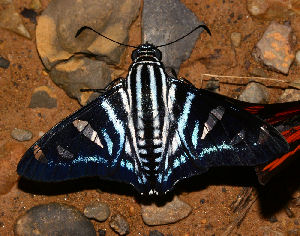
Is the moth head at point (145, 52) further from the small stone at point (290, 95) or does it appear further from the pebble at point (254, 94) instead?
the small stone at point (290, 95)

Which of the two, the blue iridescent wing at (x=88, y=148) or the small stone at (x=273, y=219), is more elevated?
the blue iridescent wing at (x=88, y=148)

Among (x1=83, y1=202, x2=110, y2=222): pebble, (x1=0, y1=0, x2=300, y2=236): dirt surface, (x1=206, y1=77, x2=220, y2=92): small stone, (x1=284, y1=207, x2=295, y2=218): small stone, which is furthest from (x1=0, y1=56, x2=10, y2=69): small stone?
(x1=284, y1=207, x2=295, y2=218): small stone

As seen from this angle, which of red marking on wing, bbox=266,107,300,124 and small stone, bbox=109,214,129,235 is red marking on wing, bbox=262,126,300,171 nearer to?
red marking on wing, bbox=266,107,300,124

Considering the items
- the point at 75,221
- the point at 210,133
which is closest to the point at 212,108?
the point at 210,133

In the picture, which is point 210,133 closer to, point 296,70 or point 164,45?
point 164,45

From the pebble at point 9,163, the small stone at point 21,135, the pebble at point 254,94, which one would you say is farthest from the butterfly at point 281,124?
the pebble at point 9,163

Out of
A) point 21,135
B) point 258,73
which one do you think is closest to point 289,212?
point 258,73

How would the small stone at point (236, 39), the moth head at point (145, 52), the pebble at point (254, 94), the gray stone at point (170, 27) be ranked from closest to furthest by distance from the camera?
the moth head at point (145, 52), the pebble at point (254, 94), the gray stone at point (170, 27), the small stone at point (236, 39)

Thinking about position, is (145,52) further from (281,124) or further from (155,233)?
(155,233)
